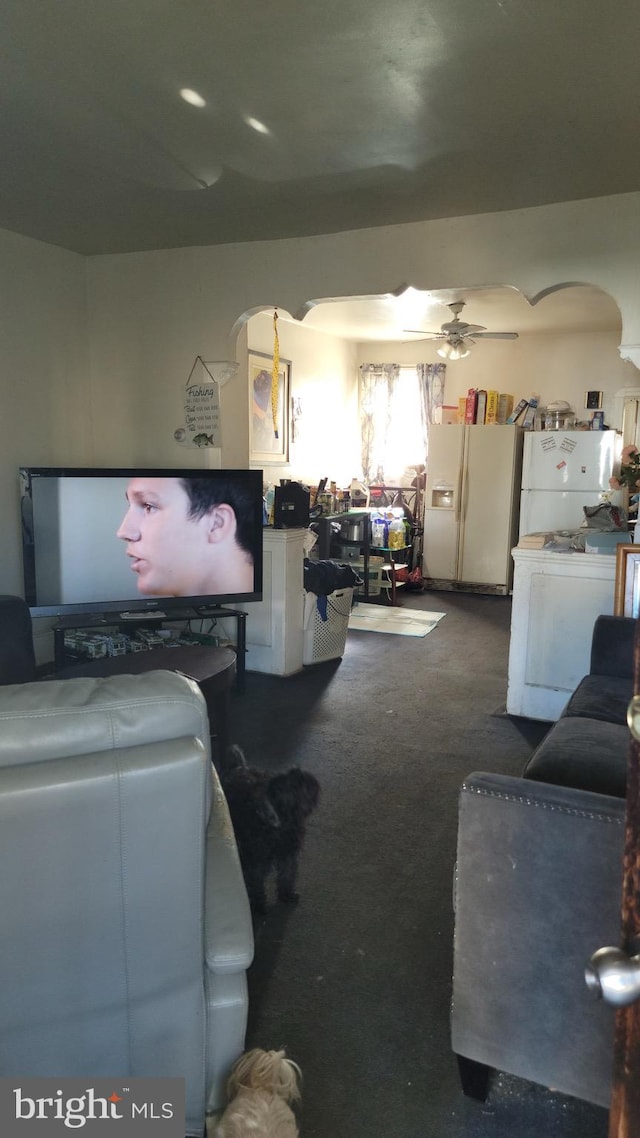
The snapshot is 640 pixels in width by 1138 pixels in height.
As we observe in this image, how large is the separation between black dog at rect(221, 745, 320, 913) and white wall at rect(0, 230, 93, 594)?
2489mm

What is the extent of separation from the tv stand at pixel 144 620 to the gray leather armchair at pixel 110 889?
97.9 inches

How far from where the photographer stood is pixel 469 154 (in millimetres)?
2691

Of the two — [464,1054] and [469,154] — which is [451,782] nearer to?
[464,1054]

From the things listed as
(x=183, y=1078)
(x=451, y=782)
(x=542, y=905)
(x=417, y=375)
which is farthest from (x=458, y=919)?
(x=417, y=375)

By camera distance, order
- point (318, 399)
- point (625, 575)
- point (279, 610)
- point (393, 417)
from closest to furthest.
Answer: point (625, 575) → point (279, 610) → point (318, 399) → point (393, 417)

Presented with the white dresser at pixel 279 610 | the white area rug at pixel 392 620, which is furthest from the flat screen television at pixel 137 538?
the white area rug at pixel 392 620

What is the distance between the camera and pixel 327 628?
4.56m

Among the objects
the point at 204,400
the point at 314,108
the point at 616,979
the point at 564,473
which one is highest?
the point at 314,108

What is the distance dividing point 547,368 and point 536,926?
6.56m

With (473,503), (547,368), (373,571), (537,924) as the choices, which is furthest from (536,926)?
(547,368)

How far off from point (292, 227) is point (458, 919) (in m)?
3.23

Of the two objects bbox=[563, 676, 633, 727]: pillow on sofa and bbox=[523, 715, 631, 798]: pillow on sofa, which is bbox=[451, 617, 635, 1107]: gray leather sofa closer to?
bbox=[523, 715, 631, 798]: pillow on sofa

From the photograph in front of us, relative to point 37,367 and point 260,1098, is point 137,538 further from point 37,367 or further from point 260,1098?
point 260,1098

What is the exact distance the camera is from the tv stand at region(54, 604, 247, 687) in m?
3.61
